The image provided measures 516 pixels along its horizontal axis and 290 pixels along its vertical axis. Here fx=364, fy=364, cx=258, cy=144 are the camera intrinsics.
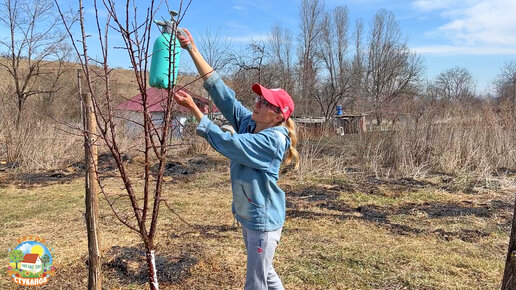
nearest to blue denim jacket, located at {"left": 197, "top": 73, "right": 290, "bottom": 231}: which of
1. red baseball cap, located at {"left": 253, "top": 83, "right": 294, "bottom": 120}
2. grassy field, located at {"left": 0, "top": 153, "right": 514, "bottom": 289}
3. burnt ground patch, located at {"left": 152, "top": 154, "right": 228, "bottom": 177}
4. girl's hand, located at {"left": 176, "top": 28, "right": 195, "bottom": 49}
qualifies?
red baseball cap, located at {"left": 253, "top": 83, "right": 294, "bottom": 120}

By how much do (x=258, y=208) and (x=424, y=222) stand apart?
3896 mm

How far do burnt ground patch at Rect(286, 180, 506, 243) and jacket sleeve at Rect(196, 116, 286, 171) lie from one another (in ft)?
10.9

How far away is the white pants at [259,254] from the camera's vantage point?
1.94 metres

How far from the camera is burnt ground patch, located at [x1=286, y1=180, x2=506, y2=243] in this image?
4.60 meters

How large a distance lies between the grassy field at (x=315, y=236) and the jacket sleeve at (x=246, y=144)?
1.67 metres

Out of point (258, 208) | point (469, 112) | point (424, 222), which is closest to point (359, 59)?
point (469, 112)

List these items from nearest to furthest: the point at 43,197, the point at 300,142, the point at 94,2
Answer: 1. the point at 94,2
2. the point at 43,197
3. the point at 300,142

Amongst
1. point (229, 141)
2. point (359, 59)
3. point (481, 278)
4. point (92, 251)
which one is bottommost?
point (481, 278)

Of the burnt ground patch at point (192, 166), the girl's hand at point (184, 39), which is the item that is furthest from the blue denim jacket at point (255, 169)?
the burnt ground patch at point (192, 166)

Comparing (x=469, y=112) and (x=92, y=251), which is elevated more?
(x=469, y=112)

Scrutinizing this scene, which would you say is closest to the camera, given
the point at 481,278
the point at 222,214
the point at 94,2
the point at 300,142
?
the point at 94,2

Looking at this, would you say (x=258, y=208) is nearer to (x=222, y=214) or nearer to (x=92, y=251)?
(x=92, y=251)

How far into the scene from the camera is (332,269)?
3.40 metres

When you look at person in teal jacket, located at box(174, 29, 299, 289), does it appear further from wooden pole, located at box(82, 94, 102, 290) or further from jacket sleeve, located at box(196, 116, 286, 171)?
wooden pole, located at box(82, 94, 102, 290)
